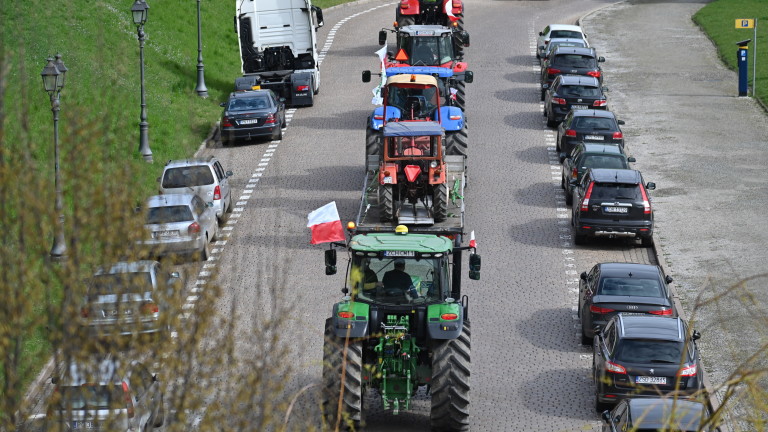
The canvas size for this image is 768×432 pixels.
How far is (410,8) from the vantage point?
49.7m

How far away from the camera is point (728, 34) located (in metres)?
58.2

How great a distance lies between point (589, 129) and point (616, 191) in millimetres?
6949

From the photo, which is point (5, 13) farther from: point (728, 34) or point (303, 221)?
point (728, 34)

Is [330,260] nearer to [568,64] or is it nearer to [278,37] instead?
[278,37]

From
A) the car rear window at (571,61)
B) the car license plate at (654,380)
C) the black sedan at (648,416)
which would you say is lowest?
the car license plate at (654,380)

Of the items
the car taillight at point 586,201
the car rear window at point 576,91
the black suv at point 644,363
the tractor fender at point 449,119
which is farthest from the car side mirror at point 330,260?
the car rear window at point 576,91

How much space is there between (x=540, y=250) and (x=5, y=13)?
1870 cm

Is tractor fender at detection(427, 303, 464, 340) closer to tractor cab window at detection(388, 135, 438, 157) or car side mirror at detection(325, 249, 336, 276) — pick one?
car side mirror at detection(325, 249, 336, 276)

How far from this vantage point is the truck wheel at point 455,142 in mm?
33844

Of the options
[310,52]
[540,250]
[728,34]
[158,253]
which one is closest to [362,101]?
[310,52]

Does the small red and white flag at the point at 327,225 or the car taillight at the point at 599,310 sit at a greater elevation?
the small red and white flag at the point at 327,225

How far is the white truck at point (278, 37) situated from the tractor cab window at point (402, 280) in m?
25.3

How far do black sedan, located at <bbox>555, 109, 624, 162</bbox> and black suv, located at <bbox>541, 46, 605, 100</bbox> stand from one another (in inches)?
286

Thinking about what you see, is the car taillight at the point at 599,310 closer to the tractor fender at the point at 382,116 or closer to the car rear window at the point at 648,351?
the car rear window at the point at 648,351
